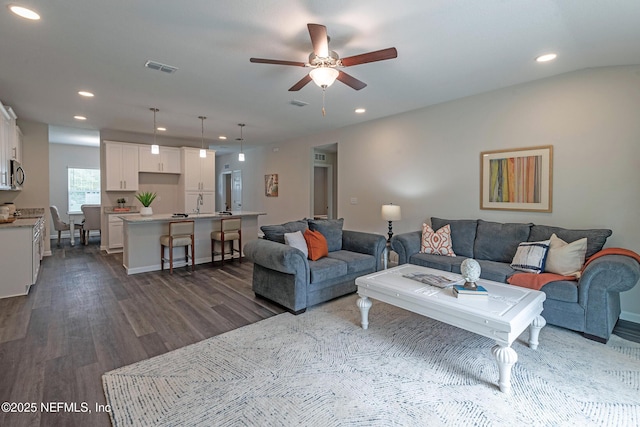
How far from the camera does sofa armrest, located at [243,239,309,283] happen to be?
314cm

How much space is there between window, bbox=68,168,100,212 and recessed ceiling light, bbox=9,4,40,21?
813cm

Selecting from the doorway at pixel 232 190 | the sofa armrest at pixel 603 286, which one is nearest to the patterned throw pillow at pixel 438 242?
the sofa armrest at pixel 603 286

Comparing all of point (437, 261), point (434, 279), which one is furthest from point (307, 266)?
point (437, 261)

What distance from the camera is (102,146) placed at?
6.47 m

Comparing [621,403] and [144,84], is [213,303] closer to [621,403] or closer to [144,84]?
[144,84]

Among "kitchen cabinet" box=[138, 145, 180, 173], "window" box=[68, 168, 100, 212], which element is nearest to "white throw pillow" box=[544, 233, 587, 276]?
"kitchen cabinet" box=[138, 145, 180, 173]

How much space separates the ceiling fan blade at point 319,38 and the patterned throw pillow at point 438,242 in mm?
2875

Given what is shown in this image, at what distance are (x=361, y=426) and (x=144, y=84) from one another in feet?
14.1

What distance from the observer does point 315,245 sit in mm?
3748

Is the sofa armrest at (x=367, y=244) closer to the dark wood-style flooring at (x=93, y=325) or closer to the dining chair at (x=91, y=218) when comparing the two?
the dark wood-style flooring at (x=93, y=325)

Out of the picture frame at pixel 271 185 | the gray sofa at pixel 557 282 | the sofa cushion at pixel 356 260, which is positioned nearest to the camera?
the gray sofa at pixel 557 282

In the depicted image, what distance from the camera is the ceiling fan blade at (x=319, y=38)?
2100 millimetres

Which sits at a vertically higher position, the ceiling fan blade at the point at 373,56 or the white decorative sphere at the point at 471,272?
the ceiling fan blade at the point at 373,56

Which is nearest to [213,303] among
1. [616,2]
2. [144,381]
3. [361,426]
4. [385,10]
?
[144,381]
